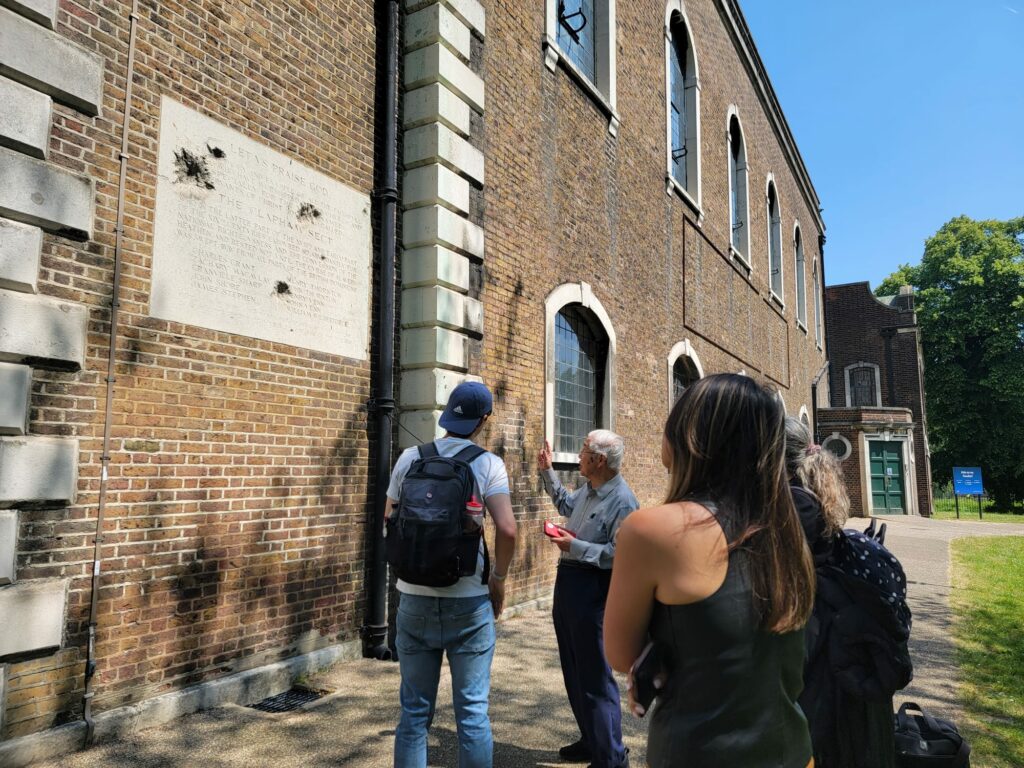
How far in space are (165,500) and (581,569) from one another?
263 cm

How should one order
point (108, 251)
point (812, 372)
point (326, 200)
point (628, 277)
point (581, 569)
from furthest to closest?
1. point (812, 372)
2. point (628, 277)
3. point (326, 200)
4. point (108, 251)
5. point (581, 569)

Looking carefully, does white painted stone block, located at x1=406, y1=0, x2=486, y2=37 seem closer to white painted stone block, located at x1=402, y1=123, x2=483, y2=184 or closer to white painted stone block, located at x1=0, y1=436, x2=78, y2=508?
white painted stone block, located at x1=402, y1=123, x2=483, y2=184

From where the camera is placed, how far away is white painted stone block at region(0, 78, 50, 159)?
12.4 feet

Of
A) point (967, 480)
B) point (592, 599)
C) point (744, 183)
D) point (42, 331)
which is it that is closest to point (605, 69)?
point (42, 331)

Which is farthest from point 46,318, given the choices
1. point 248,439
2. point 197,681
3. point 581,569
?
point 581,569

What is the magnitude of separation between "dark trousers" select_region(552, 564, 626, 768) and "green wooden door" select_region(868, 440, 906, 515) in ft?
92.6

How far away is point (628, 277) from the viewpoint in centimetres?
1084

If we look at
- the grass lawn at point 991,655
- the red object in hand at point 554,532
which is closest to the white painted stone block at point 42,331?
the red object in hand at point 554,532

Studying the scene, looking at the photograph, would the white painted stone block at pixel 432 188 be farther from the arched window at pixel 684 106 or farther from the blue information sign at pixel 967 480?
the blue information sign at pixel 967 480

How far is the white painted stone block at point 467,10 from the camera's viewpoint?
680 centimetres

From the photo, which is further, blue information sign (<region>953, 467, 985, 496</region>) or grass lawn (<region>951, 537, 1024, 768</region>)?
blue information sign (<region>953, 467, 985, 496</region>)

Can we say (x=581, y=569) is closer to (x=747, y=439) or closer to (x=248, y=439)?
(x=747, y=439)

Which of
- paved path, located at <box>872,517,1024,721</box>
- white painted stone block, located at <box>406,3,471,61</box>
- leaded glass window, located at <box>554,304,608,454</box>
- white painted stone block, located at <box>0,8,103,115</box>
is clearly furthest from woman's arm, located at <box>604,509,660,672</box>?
leaded glass window, located at <box>554,304,608,454</box>

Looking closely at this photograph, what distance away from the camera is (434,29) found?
6656 mm
